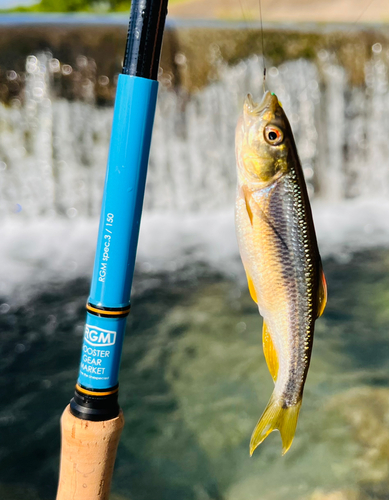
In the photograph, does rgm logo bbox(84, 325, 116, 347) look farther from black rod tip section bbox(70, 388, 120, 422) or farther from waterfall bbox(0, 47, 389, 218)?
waterfall bbox(0, 47, 389, 218)

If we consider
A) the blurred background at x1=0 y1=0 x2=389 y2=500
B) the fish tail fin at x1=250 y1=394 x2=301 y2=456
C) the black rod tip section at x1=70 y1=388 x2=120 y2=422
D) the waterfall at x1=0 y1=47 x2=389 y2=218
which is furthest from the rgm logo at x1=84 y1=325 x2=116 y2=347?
the waterfall at x1=0 y1=47 x2=389 y2=218

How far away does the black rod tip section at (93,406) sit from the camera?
1.62 meters

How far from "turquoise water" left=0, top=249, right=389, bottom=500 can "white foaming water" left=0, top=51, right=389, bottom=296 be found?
1.40m

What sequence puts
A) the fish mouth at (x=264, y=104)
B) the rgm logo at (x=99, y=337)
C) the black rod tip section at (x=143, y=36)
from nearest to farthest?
1. the black rod tip section at (x=143, y=36)
2. the rgm logo at (x=99, y=337)
3. the fish mouth at (x=264, y=104)

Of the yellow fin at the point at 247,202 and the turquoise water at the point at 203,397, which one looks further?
the turquoise water at the point at 203,397

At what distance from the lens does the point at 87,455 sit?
1698 millimetres

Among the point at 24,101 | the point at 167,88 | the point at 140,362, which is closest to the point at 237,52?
the point at 167,88

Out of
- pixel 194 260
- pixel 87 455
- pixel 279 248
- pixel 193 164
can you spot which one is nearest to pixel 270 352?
pixel 279 248

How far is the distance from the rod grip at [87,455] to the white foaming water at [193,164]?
5.30 m

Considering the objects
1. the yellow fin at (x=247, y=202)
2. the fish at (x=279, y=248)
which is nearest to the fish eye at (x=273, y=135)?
the fish at (x=279, y=248)

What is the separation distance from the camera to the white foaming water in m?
7.81

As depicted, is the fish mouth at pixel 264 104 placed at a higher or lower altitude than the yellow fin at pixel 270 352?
higher

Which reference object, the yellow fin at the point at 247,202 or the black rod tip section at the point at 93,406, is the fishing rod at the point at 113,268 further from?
the yellow fin at the point at 247,202

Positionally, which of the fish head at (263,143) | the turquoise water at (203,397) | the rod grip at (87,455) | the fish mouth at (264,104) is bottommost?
the turquoise water at (203,397)
